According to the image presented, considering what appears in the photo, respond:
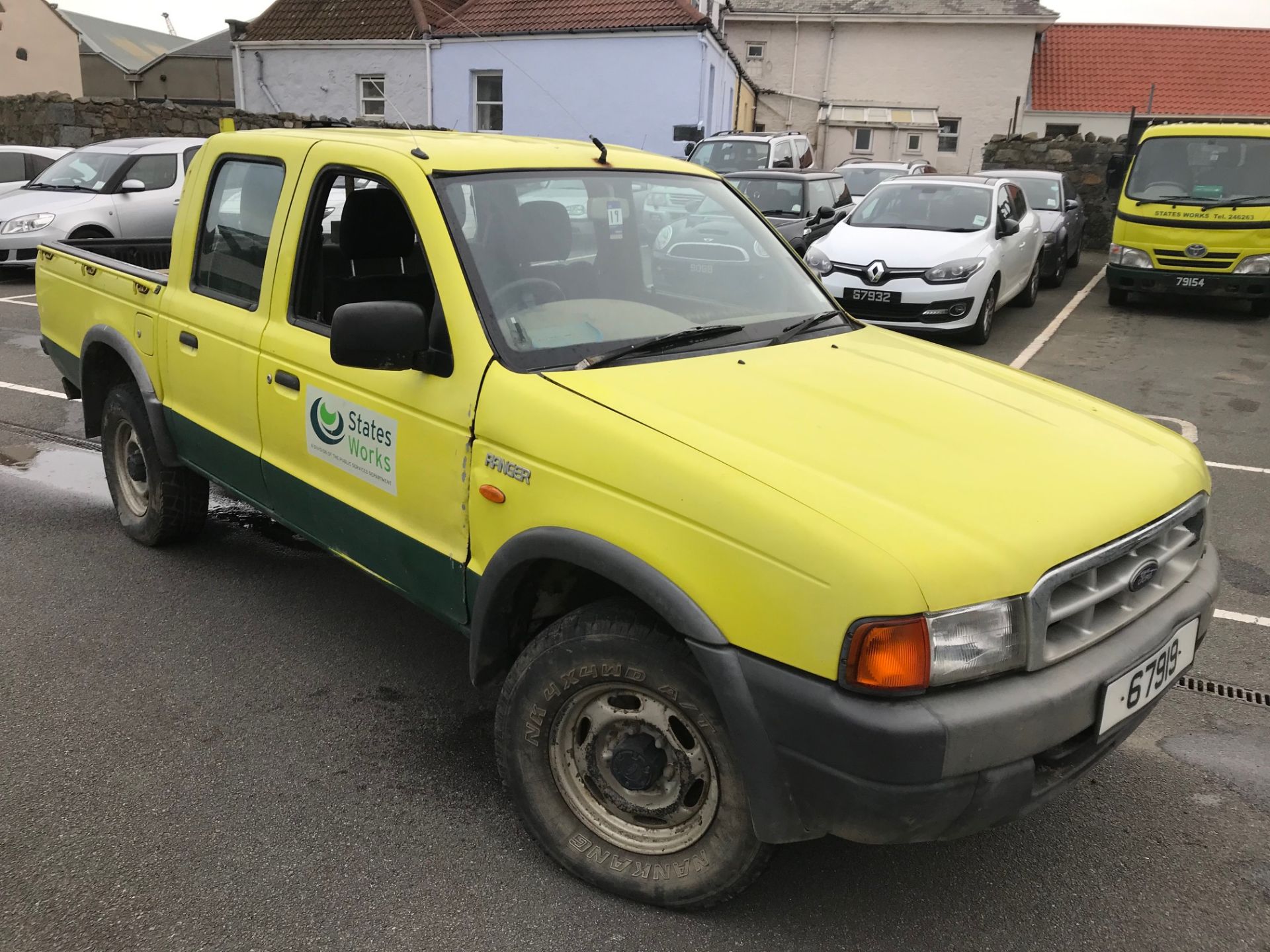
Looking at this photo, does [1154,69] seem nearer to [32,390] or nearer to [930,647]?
[32,390]

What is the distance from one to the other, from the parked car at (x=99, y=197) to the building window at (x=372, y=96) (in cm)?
1134

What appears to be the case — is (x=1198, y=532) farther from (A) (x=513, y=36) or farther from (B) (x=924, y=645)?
(A) (x=513, y=36)

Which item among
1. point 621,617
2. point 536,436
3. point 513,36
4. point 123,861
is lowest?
point 123,861

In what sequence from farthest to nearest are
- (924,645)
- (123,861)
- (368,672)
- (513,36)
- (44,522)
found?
(513,36)
(44,522)
(368,672)
(123,861)
(924,645)

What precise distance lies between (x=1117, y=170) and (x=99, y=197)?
44.4 ft

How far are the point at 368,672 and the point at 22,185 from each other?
13589 mm

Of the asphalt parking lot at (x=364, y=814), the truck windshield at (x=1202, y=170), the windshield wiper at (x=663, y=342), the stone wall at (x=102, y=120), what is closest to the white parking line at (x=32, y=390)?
the asphalt parking lot at (x=364, y=814)

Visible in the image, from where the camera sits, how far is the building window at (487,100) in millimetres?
23641

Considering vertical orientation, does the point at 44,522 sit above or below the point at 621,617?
below

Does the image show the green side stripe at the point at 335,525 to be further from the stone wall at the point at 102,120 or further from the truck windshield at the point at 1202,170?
the stone wall at the point at 102,120

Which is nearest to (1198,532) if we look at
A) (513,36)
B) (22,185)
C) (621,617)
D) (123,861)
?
(621,617)

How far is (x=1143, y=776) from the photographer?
10.8 ft

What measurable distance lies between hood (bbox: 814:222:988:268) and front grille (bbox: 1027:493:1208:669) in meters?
7.71

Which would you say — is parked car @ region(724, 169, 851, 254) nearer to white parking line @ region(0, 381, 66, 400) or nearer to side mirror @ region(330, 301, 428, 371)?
white parking line @ region(0, 381, 66, 400)
